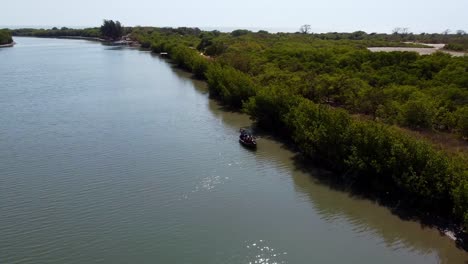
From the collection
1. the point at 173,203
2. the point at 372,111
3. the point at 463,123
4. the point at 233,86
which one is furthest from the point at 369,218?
the point at 233,86

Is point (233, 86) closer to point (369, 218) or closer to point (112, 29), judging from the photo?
point (369, 218)

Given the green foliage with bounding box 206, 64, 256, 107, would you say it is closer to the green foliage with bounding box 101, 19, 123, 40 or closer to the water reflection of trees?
the water reflection of trees

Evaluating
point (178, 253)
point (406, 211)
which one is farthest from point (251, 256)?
point (406, 211)

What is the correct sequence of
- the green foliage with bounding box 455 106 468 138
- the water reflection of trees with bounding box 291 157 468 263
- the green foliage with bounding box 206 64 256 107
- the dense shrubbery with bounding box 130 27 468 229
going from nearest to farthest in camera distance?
the water reflection of trees with bounding box 291 157 468 263
the dense shrubbery with bounding box 130 27 468 229
the green foliage with bounding box 455 106 468 138
the green foliage with bounding box 206 64 256 107

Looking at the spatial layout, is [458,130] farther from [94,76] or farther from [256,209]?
[94,76]

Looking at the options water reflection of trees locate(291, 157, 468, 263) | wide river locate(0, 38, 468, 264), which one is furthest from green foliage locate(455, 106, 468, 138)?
wide river locate(0, 38, 468, 264)

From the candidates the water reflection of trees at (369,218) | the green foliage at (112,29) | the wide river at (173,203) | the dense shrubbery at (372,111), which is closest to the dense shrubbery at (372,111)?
the dense shrubbery at (372,111)
